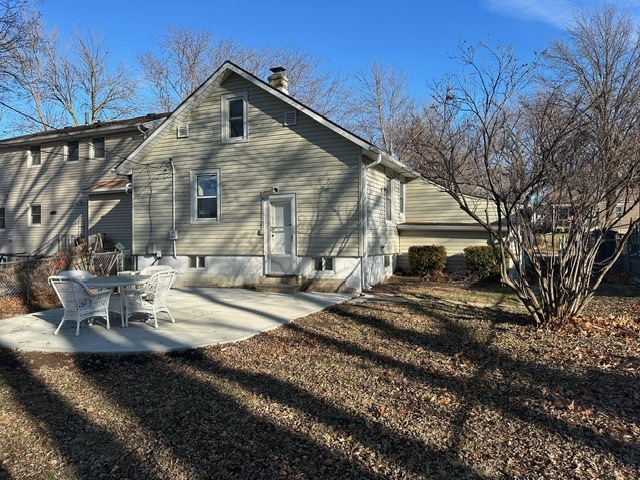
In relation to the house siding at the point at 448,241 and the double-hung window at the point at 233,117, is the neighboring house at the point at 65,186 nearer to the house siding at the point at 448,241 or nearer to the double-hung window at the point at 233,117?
the double-hung window at the point at 233,117

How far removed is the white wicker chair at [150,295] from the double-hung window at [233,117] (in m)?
6.29

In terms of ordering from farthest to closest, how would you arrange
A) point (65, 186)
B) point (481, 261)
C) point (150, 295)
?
1. point (65, 186)
2. point (481, 261)
3. point (150, 295)

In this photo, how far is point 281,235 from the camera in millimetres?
12242

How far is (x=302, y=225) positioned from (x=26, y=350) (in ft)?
23.1

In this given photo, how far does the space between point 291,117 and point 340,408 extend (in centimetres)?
924

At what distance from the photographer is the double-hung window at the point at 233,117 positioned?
41.4 ft

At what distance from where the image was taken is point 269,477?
2908mm

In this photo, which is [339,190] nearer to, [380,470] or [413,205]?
[413,205]

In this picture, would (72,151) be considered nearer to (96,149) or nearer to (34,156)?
(96,149)

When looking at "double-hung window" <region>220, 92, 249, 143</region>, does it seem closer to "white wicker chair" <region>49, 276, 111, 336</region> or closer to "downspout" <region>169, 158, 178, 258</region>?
"downspout" <region>169, 158, 178, 258</region>

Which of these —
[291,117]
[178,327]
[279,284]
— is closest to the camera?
[178,327]

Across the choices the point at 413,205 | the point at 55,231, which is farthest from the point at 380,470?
the point at 55,231

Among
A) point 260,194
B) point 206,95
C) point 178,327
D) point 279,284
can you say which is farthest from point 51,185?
point 178,327

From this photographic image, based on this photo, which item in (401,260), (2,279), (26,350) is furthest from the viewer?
(401,260)
